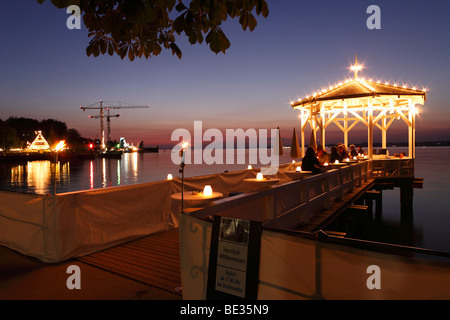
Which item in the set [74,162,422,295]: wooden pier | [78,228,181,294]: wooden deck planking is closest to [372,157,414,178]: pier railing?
[74,162,422,295]: wooden pier

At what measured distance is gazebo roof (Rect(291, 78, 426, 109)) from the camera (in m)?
15.4

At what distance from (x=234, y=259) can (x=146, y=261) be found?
319 cm

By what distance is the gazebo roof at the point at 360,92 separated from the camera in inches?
606

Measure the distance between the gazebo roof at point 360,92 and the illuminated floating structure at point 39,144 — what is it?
117191 mm

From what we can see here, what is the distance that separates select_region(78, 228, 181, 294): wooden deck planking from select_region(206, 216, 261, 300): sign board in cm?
151

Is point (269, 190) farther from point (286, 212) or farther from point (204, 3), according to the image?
point (204, 3)

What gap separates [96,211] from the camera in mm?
6176

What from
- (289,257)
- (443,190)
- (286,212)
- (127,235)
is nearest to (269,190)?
(286,212)

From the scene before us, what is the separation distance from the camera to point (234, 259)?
290 cm

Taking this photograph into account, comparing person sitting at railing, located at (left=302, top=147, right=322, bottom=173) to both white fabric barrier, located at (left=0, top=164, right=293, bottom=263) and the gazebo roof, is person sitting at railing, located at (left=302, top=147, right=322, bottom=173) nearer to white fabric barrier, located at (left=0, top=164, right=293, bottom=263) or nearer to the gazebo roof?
white fabric barrier, located at (left=0, top=164, right=293, bottom=263)

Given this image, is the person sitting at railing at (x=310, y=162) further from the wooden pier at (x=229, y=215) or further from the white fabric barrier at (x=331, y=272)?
the white fabric barrier at (x=331, y=272)

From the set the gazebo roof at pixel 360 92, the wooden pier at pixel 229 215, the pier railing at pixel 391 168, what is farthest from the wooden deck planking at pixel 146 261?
the pier railing at pixel 391 168
